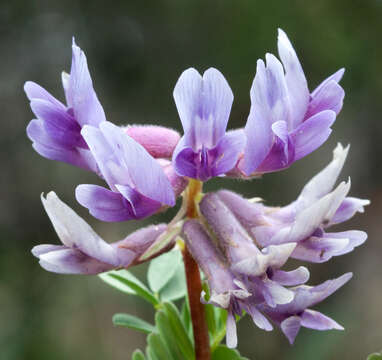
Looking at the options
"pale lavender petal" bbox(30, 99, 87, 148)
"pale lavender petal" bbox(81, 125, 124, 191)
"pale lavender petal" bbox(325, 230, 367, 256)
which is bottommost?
"pale lavender petal" bbox(325, 230, 367, 256)

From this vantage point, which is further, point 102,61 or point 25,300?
point 102,61

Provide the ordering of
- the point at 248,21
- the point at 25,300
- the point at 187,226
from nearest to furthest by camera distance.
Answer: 1. the point at 187,226
2. the point at 25,300
3. the point at 248,21

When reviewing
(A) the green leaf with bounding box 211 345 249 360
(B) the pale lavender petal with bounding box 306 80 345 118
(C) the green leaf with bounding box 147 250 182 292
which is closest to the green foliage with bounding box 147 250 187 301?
(C) the green leaf with bounding box 147 250 182 292

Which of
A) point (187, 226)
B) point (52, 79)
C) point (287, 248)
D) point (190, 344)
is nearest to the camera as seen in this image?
point (287, 248)

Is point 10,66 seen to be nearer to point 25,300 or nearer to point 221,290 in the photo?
point 25,300

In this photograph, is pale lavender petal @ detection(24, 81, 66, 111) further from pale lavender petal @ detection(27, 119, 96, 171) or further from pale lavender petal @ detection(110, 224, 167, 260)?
pale lavender petal @ detection(110, 224, 167, 260)

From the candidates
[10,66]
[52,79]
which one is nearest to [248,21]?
[52,79]

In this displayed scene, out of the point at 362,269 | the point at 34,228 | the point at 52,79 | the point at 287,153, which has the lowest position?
the point at 362,269
